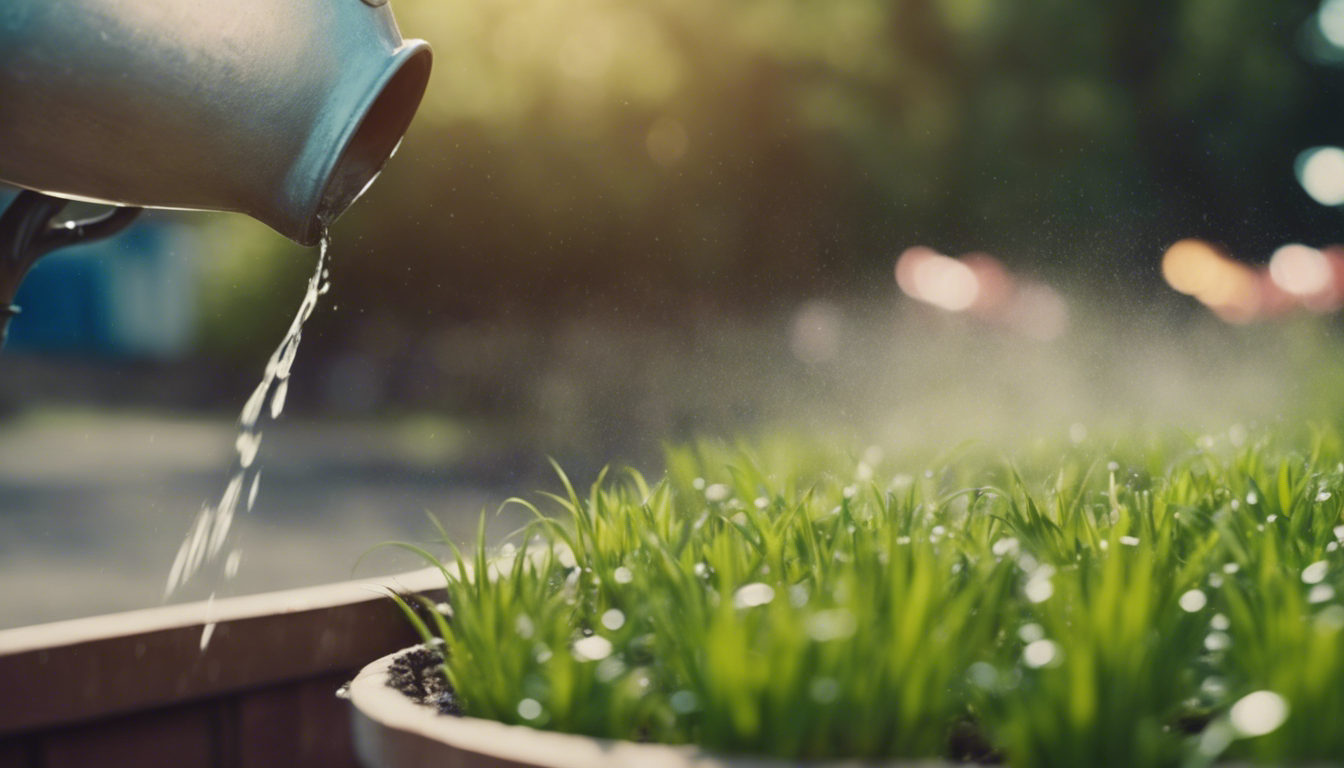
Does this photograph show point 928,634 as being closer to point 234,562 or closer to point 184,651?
point 184,651

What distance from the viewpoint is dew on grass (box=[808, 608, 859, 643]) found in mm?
1225

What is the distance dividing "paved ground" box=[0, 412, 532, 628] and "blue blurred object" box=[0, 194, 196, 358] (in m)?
4.13

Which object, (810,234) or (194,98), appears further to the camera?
(810,234)

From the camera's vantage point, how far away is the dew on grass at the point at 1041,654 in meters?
1.20

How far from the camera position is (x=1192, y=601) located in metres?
1.46

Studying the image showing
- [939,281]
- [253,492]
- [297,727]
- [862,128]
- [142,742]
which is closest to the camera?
[142,742]

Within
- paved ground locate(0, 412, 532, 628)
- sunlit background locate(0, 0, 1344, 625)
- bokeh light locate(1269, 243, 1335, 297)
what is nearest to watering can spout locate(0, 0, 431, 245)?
sunlit background locate(0, 0, 1344, 625)

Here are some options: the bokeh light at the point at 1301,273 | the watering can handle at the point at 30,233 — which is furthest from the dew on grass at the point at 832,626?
the bokeh light at the point at 1301,273

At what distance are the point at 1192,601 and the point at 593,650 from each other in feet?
2.39

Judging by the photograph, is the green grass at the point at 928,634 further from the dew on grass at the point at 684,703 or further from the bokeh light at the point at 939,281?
the bokeh light at the point at 939,281

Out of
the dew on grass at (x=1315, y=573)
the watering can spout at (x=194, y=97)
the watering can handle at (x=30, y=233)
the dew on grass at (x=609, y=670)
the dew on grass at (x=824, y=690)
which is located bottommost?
the dew on grass at (x=609, y=670)

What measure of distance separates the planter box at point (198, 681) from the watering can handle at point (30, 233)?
484 millimetres

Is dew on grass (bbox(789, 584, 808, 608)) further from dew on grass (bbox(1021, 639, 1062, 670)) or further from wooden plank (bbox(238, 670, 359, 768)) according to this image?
wooden plank (bbox(238, 670, 359, 768))

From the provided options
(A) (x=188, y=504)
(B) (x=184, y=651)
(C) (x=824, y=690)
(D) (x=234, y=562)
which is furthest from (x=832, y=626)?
(A) (x=188, y=504)
